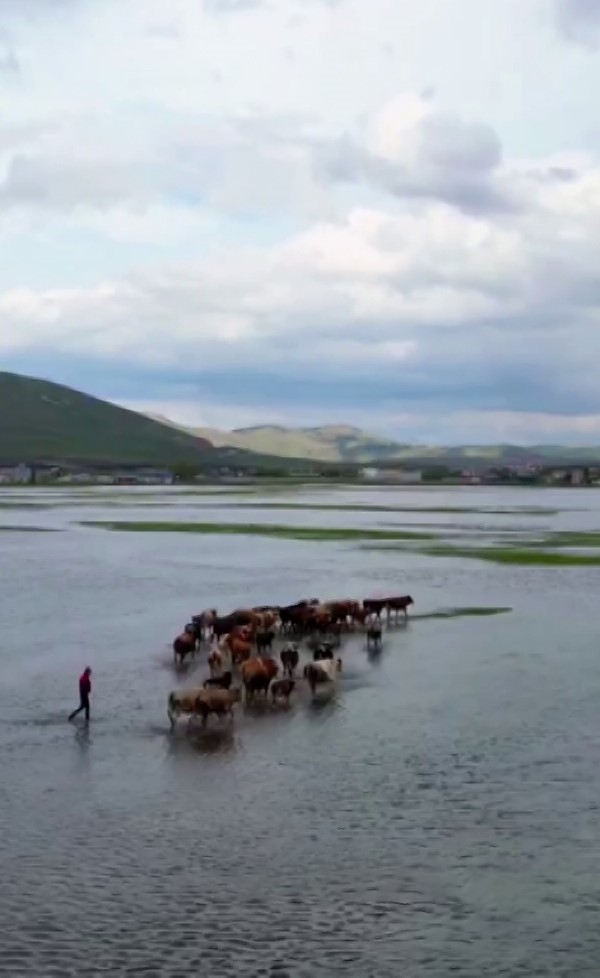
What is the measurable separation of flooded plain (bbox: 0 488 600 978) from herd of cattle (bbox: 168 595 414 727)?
0.66 metres

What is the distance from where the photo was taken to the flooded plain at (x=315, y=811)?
1441 cm

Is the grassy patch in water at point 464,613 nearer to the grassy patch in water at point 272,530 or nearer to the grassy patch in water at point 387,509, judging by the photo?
the grassy patch in water at point 272,530

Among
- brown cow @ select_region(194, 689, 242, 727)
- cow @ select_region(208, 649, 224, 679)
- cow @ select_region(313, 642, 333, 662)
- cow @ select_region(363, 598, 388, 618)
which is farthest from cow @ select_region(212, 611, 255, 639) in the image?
brown cow @ select_region(194, 689, 242, 727)

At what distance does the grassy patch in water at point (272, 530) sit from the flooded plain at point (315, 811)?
43.3m

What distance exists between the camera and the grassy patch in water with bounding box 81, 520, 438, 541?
87.6 metres

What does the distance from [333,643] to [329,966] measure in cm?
2480

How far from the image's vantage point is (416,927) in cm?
1487

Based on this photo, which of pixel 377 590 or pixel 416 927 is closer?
pixel 416 927

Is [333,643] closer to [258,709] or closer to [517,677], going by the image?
[517,677]

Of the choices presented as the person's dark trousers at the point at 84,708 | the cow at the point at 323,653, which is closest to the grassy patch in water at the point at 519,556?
the cow at the point at 323,653

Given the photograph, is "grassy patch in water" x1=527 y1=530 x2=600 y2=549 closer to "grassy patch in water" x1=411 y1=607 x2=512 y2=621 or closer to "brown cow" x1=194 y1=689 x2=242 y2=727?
"grassy patch in water" x1=411 y1=607 x2=512 y2=621

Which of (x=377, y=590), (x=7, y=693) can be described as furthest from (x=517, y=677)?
(x=377, y=590)

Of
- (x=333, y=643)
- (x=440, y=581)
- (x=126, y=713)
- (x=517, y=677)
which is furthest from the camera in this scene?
(x=440, y=581)

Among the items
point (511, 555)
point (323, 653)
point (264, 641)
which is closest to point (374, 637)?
point (264, 641)
